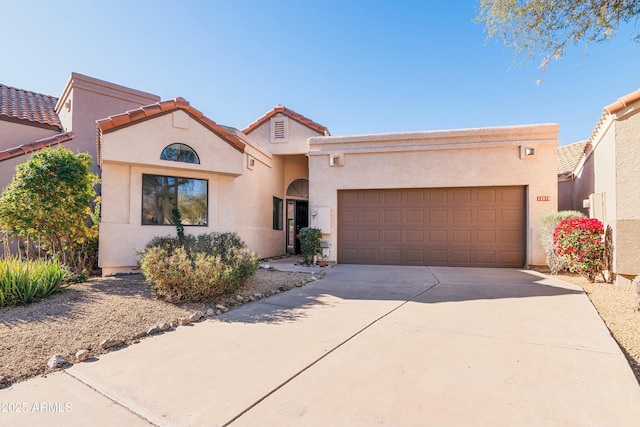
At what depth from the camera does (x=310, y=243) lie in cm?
1100

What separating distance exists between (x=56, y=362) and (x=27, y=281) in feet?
10.4

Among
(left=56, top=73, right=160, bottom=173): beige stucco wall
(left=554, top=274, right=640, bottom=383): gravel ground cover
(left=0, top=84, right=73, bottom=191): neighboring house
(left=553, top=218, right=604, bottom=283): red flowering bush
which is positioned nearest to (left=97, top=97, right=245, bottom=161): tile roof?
(left=0, top=84, right=73, bottom=191): neighboring house

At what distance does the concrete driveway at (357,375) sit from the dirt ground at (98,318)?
345mm

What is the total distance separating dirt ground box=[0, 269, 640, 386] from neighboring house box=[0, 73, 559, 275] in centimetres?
271

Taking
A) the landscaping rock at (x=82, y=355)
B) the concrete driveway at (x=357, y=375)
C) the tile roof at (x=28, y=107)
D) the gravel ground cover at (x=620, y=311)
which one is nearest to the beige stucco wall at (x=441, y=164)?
the gravel ground cover at (x=620, y=311)

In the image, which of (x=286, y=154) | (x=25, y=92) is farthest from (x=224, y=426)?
(x=25, y=92)

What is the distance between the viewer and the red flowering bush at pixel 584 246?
26.2 ft

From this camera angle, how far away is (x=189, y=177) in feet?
32.4

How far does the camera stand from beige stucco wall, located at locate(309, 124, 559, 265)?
1030cm

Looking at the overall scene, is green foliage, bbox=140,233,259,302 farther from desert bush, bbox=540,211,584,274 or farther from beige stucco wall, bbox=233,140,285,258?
desert bush, bbox=540,211,584,274

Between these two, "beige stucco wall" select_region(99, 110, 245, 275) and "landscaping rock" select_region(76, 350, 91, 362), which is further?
"beige stucco wall" select_region(99, 110, 245, 275)

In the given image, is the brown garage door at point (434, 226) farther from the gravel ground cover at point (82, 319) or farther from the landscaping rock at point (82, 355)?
the landscaping rock at point (82, 355)

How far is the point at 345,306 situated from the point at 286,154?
9.39 m

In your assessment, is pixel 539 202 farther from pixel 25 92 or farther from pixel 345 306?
pixel 25 92
